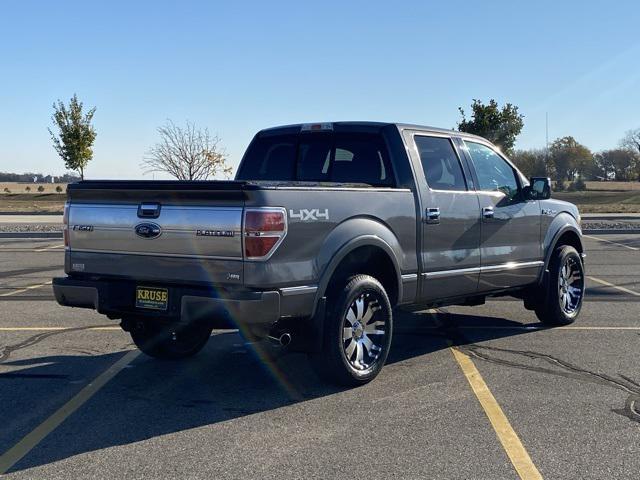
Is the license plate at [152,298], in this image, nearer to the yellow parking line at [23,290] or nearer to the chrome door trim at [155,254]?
the chrome door trim at [155,254]

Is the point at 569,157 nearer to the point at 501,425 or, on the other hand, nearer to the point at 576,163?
the point at 576,163

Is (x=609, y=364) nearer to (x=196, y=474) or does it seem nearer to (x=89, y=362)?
(x=196, y=474)

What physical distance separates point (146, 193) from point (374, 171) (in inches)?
84.0

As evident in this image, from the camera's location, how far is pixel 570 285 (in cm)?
830

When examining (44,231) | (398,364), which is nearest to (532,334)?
(398,364)

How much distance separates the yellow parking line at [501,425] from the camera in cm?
401

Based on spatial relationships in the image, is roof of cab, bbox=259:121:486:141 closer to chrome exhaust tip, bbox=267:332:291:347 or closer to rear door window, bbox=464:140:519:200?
rear door window, bbox=464:140:519:200

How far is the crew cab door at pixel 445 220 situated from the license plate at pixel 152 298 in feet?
7.41

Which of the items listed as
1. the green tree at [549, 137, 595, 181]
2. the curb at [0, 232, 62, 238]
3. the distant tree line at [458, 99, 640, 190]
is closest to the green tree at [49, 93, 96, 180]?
the curb at [0, 232, 62, 238]

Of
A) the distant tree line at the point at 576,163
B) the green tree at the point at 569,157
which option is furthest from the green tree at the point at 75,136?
the green tree at the point at 569,157

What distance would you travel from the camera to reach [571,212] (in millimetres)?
8422

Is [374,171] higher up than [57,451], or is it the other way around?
[374,171]

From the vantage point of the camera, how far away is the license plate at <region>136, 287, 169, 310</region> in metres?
5.18

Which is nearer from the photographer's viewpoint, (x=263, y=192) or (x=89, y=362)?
(x=263, y=192)
